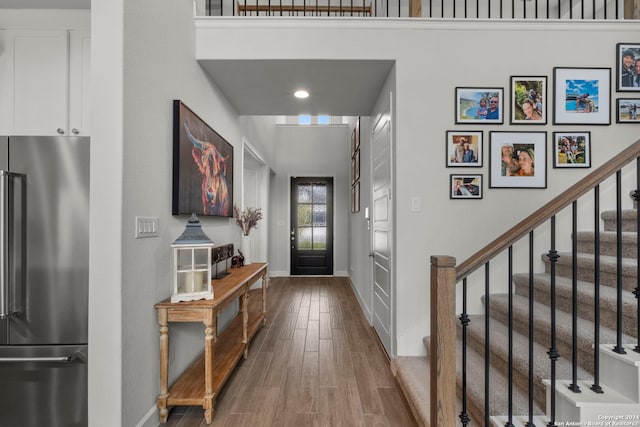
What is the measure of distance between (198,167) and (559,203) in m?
2.38

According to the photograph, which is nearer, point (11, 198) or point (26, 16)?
point (11, 198)

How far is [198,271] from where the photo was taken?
2115 mm

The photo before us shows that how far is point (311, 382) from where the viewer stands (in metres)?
2.55

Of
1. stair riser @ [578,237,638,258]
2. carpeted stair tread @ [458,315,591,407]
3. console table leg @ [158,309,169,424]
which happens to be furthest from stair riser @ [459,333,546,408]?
console table leg @ [158,309,169,424]

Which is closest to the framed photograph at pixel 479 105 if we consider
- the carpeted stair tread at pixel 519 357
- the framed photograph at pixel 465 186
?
the framed photograph at pixel 465 186

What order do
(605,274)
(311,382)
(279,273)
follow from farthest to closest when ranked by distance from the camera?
1. (279,273)
2. (311,382)
3. (605,274)

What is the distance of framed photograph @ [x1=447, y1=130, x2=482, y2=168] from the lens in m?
2.70

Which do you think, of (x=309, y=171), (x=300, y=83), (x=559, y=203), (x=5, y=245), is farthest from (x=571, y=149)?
(x=309, y=171)

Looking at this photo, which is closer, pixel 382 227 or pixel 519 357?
pixel 519 357

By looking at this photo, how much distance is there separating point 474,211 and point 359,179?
2.36m

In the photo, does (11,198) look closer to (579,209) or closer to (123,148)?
(123,148)

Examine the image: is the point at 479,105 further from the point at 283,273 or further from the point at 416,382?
the point at 283,273

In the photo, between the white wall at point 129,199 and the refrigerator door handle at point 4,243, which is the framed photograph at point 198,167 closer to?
the white wall at point 129,199

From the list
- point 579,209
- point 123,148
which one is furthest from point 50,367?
point 579,209
